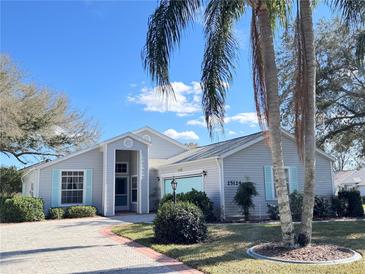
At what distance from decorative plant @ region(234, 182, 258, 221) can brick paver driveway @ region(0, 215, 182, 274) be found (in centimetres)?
632

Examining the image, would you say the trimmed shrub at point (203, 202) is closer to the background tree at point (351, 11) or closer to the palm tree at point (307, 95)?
the palm tree at point (307, 95)

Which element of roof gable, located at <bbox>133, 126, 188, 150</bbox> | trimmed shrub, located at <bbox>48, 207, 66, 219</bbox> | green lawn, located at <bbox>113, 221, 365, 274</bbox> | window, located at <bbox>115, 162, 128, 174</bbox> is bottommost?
green lawn, located at <bbox>113, 221, 365, 274</bbox>

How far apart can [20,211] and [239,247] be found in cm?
1340

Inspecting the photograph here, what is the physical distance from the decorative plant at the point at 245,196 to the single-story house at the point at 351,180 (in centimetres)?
3446

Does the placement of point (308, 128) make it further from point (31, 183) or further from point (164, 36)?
point (31, 183)

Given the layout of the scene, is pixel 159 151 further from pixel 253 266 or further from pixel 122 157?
pixel 253 266

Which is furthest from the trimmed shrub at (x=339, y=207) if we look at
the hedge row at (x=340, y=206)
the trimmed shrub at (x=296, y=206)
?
the trimmed shrub at (x=296, y=206)

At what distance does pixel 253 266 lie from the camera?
281 inches

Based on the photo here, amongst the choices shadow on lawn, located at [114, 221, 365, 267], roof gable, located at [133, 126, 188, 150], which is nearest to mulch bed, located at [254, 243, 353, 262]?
shadow on lawn, located at [114, 221, 365, 267]

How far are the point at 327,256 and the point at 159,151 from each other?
19.3 meters

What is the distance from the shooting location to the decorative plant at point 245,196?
15945 mm

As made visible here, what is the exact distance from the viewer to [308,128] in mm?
8758

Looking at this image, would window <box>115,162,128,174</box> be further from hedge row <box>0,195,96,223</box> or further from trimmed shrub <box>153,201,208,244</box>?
trimmed shrub <box>153,201,208,244</box>

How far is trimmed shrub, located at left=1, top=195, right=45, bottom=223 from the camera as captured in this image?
60.5 feet
